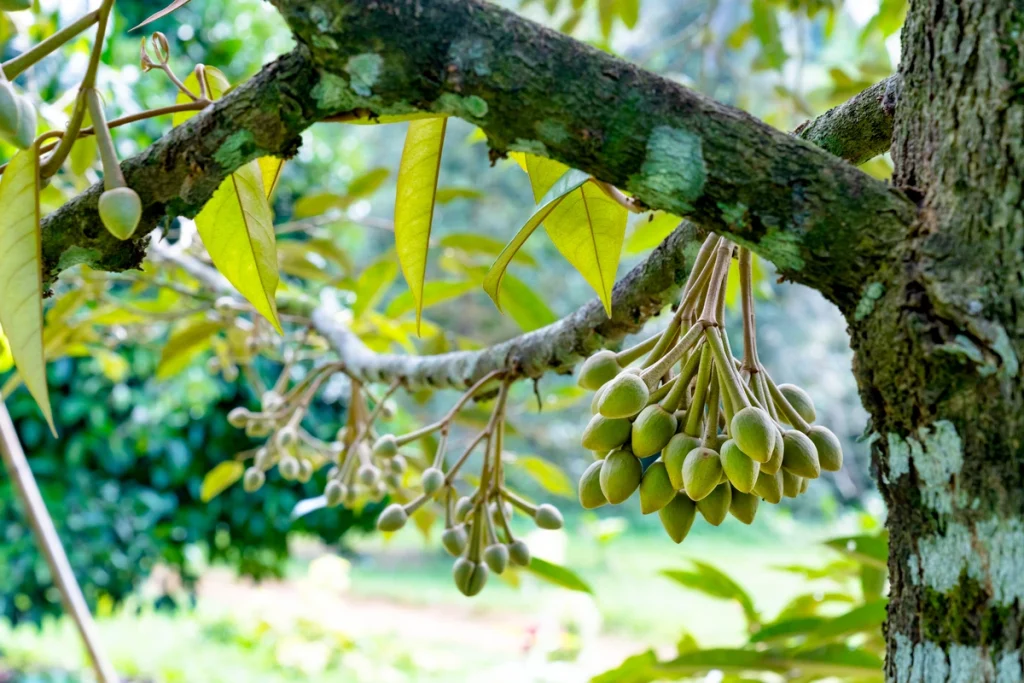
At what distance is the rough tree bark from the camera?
328mm

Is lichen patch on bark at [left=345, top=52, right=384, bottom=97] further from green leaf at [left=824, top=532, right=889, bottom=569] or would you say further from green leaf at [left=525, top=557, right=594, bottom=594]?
green leaf at [left=824, top=532, right=889, bottom=569]

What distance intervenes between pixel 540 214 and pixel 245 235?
0.74 ft

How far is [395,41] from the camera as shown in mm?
364

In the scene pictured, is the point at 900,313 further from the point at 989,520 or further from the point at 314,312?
the point at 314,312

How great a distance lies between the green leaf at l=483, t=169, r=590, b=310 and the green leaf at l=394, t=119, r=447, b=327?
76mm

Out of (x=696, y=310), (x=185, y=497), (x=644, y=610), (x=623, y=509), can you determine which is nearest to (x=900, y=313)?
(x=696, y=310)

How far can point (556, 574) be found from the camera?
2.88ft

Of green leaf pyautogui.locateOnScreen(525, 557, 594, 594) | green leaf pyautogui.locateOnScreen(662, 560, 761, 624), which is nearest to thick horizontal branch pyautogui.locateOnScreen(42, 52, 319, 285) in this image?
green leaf pyautogui.locateOnScreen(525, 557, 594, 594)

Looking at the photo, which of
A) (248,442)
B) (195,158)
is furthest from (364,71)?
(248,442)

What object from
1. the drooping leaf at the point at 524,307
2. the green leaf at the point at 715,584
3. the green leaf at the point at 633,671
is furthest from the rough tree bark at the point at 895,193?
the drooping leaf at the point at 524,307

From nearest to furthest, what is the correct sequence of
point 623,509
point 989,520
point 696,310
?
point 989,520 → point 696,310 → point 623,509

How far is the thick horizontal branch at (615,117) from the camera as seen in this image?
359 millimetres

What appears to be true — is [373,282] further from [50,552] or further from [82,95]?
[82,95]

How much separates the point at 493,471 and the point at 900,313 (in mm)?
431
